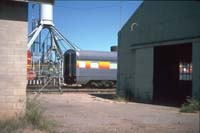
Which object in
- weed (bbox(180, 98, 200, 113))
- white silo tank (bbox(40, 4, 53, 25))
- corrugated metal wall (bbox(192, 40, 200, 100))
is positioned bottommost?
weed (bbox(180, 98, 200, 113))

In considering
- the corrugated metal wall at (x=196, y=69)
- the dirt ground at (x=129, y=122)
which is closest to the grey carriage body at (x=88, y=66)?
the corrugated metal wall at (x=196, y=69)

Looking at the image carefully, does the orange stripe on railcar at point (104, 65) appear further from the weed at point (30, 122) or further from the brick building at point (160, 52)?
the weed at point (30, 122)

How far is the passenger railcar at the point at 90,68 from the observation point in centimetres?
3912

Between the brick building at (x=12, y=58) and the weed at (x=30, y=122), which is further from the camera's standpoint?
the brick building at (x=12, y=58)

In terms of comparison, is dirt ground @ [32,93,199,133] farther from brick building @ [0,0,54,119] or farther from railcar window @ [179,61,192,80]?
railcar window @ [179,61,192,80]

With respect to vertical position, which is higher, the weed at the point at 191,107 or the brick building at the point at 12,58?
the brick building at the point at 12,58

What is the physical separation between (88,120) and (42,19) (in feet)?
90.2

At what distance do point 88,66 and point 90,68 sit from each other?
34cm

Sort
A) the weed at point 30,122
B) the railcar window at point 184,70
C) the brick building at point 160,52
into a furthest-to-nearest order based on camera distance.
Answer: the railcar window at point 184,70, the brick building at point 160,52, the weed at point 30,122

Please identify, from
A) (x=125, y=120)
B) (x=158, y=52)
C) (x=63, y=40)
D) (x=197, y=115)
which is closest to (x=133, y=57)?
(x=158, y=52)

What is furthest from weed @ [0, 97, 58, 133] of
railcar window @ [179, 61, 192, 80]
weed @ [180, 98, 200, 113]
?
railcar window @ [179, 61, 192, 80]

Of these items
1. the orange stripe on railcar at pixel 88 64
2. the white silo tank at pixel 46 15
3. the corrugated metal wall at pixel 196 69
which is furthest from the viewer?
the white silo tank at pixel 46 15

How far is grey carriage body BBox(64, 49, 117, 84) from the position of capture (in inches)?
1540

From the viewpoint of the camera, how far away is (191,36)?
21953 mm
